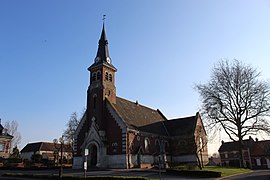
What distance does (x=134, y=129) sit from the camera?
127ft

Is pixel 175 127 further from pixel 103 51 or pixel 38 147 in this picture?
pixel 38 147

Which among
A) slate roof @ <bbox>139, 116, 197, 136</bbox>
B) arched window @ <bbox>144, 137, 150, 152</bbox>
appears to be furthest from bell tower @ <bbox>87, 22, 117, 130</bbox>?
slate roof @ <bbox>139, 116, 197, 136</bbox>

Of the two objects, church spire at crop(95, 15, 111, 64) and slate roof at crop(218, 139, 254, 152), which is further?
slate roof at crop(218, 139, 254, 152)

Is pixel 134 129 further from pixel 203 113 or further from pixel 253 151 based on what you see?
pixel 253 151

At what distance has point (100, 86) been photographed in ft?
135

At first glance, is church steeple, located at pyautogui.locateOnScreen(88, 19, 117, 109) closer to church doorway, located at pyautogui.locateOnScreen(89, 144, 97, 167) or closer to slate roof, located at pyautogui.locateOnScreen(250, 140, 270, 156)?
church doorway, located at pyautogui.locateOnScreen(89, 144, 97, 167)

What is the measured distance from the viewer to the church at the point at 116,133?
121 ft

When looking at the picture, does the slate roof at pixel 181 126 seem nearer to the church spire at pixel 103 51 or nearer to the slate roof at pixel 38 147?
the church spire at pixel 103 51

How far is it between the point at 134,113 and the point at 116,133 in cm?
812

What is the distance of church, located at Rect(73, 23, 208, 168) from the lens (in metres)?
37.0

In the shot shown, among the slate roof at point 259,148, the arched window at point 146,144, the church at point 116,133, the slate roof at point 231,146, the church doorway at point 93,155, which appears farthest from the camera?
the slate roof at point 231,146

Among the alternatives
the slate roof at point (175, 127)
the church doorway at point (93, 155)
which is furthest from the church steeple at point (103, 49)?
the church doorway at point (93, 155)

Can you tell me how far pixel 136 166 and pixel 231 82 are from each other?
19864mm

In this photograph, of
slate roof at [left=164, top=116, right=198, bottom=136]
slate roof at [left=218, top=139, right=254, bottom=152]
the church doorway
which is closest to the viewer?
the church doorway
